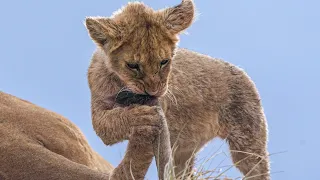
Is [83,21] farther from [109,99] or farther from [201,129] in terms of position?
[201,129]

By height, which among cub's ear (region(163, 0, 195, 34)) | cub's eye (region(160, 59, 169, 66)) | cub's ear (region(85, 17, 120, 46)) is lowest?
cub's eye (region(160, 59, 169, 66))

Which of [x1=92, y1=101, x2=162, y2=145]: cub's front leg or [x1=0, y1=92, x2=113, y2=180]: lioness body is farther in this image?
[x1=0, y1=92, x2=113, y2=180]: lioness body

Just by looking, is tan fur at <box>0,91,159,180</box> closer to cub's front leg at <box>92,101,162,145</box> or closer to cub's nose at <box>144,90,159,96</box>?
cub's front leg at <box>92,101,162,145</box>

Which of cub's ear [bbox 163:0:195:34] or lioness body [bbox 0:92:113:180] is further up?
cub's ear [bbox 163:0:195:34]

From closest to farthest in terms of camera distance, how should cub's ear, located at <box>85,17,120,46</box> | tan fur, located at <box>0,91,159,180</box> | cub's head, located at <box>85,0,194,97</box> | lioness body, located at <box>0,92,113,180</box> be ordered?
cub's head, located at <box>85,0,194,97</box> < cub's ear, located at <box>85,17,120,46</box> < tan fur, located at <box>0,91,159,180</box> < lioness body, located at <box>0,92,113,180</box>

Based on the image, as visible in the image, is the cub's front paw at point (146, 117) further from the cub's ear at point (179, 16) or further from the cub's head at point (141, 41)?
the cub's ear at point (179, 16)

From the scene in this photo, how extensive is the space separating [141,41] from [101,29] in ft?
0.88

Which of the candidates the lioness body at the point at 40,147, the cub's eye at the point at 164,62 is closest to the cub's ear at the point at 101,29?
the cub's eye at the point at 164,62

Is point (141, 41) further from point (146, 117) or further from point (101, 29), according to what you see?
point (146, 117)

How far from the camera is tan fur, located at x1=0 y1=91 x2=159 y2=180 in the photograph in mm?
4848

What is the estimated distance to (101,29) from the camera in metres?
4.76

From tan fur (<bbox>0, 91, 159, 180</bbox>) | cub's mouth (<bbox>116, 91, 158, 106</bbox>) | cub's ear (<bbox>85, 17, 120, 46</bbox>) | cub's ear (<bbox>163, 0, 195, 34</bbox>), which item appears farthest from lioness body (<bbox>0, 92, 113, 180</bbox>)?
cub's ear (<bbox>163, 0, 195, 34</bbox>)

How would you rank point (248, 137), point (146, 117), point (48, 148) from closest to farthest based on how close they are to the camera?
1. point (146, 117)
2. point (48, 148)
3. point (248, 137)

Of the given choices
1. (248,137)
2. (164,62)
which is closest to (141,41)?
(164,62)
